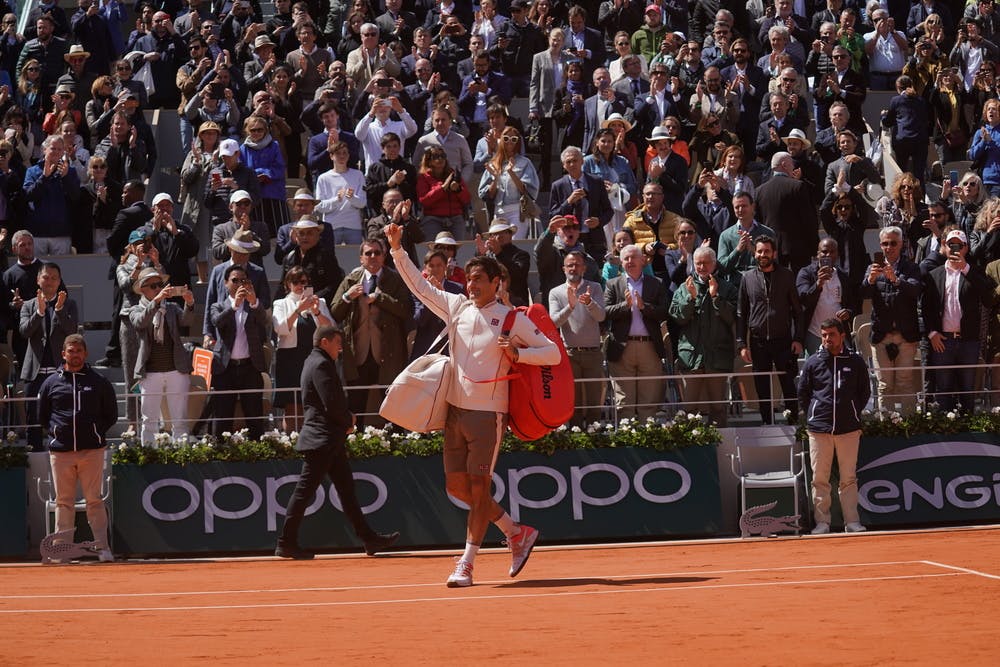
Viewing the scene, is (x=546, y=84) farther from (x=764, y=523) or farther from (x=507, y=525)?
(x=507, y=525)

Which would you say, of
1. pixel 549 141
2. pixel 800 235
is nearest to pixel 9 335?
pixel 549 141

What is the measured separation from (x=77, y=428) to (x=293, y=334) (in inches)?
96.1

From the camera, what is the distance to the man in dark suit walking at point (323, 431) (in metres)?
14.8

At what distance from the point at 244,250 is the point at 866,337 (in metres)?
7.02

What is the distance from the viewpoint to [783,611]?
1004 cm

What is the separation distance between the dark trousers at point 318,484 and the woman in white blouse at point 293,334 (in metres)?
1.35

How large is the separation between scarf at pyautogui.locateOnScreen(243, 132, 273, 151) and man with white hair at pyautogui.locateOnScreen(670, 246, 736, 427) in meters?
A: 5.71

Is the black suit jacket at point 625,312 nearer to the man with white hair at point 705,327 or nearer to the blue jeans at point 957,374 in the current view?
the man with white hair at point 705,327

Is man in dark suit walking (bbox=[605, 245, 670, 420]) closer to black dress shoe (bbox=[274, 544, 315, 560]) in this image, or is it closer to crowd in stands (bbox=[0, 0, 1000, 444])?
crowd in stands (bbox=[0, 0, 1000, 444])

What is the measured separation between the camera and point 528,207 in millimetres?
19266

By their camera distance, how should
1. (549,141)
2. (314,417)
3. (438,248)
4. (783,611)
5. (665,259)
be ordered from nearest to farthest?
(783,611), (314,417), (438,248), (665,259), (549,141)

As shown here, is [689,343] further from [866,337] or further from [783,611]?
[783,611]

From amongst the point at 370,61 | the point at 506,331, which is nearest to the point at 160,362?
the point at 506,331

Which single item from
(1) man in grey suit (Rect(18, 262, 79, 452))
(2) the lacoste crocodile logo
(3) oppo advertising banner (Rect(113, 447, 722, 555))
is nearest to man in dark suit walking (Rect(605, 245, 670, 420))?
(3) oppo advertising banner (Rect(113, 447, 722, 555))
